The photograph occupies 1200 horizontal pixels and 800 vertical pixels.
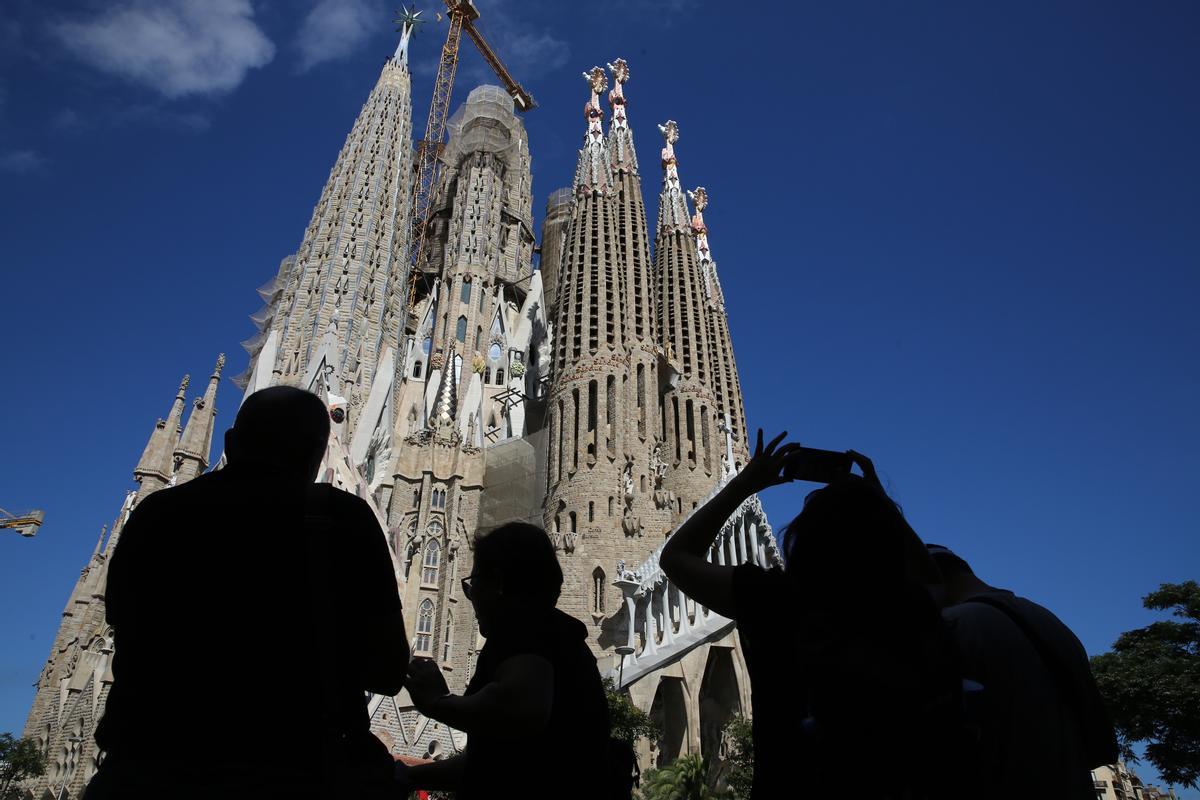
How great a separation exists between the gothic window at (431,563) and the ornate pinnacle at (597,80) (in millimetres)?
23654

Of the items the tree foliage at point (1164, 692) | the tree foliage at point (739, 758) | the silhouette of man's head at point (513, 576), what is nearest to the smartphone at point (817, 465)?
the silhouette of man's head at point (513, 576)

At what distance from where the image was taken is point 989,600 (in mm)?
1935

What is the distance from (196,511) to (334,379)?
24.2 metres

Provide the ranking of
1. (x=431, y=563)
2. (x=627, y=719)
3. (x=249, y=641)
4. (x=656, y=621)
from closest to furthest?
(x=249, y=641)
(x=627, y=719)
(x=656, y=621)
(x=431, y=563)

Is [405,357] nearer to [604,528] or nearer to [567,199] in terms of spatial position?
[604,528]

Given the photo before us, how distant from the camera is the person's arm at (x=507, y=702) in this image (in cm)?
187

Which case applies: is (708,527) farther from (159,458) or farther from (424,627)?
(159,458)

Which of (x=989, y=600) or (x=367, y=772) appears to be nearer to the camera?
(x=367, y=772)

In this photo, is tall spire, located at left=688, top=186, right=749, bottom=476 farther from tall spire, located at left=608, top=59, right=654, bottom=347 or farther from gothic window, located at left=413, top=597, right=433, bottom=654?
gothic window, located at left=413, top=597, right=433, bottom=654

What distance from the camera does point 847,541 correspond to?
1.76 meters

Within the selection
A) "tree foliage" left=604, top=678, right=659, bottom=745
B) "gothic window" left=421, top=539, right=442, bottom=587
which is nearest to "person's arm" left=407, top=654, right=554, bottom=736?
"tree foliage" left=604, top=678, right=659, bottom=745

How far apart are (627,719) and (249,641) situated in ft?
54.1

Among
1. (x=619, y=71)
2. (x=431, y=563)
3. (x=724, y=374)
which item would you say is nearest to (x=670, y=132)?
(x=619, y=71)

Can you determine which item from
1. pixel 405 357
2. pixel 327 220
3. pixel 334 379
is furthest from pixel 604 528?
pixel 327 220
